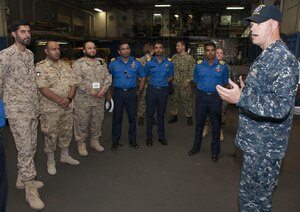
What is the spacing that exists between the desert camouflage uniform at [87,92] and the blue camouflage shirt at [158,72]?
2.75 feet

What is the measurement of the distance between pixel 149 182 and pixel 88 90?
1.71m

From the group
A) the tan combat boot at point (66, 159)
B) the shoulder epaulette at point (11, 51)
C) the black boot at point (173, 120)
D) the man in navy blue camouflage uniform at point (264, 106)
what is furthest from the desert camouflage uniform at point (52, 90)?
the black boot at point (173, 120)

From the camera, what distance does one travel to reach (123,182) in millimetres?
3609

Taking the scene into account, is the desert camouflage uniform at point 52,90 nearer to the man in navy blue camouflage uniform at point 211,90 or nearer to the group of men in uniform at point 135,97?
the group of men in uniform at point 135,97

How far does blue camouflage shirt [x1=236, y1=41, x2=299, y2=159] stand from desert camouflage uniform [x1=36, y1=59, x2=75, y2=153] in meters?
2.49

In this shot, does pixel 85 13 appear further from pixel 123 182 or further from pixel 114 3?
pixel 123 182

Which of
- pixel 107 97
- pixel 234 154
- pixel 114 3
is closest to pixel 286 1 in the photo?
pixel 234 154

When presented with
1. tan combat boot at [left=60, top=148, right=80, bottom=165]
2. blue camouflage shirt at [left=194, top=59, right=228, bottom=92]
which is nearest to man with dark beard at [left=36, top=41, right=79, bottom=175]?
A: tan combat boot at [left=60, top=148, right=80, bottom=165]

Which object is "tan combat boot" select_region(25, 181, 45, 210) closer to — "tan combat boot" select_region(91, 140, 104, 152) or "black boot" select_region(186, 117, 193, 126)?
"tan combat boot" select_region(91, 140, 104, 152)

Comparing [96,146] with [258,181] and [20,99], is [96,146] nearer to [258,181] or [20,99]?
[20,99]

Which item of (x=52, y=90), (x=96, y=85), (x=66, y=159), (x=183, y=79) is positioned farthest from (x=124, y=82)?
(x=183, y=79)

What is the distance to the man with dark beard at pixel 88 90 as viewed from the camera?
4207mm

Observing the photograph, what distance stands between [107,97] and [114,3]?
18583mm

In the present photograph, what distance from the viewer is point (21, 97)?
292 cm
